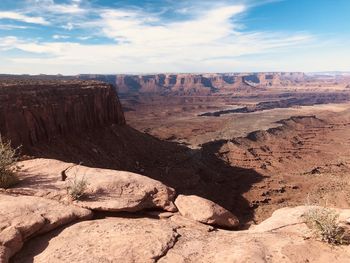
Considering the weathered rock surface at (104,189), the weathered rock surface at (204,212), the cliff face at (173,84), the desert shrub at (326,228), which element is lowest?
the cliff face at (173,84)

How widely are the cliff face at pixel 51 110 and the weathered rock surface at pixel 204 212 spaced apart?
1948 centimetres

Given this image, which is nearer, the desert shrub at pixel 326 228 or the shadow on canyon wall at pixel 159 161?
the desert shrub at pixel 326 228

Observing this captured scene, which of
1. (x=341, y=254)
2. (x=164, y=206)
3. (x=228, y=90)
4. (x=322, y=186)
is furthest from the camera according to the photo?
(x=228, y=90)

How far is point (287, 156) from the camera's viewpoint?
48688 millimetres

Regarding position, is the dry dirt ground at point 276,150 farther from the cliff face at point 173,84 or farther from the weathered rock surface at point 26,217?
the cliff face at point 173,84

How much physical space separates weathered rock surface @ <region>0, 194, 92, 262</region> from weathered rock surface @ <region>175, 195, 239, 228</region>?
Result: 2.40 meters

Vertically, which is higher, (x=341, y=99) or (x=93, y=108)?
(x=93, y=108)

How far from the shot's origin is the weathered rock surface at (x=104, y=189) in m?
8.65

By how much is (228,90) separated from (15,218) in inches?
6535

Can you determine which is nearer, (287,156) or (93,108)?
(93,108)

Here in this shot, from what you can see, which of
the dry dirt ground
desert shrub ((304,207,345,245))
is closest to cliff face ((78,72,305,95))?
the dry dirt ground

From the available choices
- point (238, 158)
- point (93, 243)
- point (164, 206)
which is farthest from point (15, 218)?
point (238, 158)

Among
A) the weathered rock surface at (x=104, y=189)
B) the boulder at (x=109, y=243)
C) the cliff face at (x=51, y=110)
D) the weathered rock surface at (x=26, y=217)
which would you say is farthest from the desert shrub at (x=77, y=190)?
the cliff face at (x=51, y=110)

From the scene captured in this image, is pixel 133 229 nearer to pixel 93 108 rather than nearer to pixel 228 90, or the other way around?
pixel 93 108
